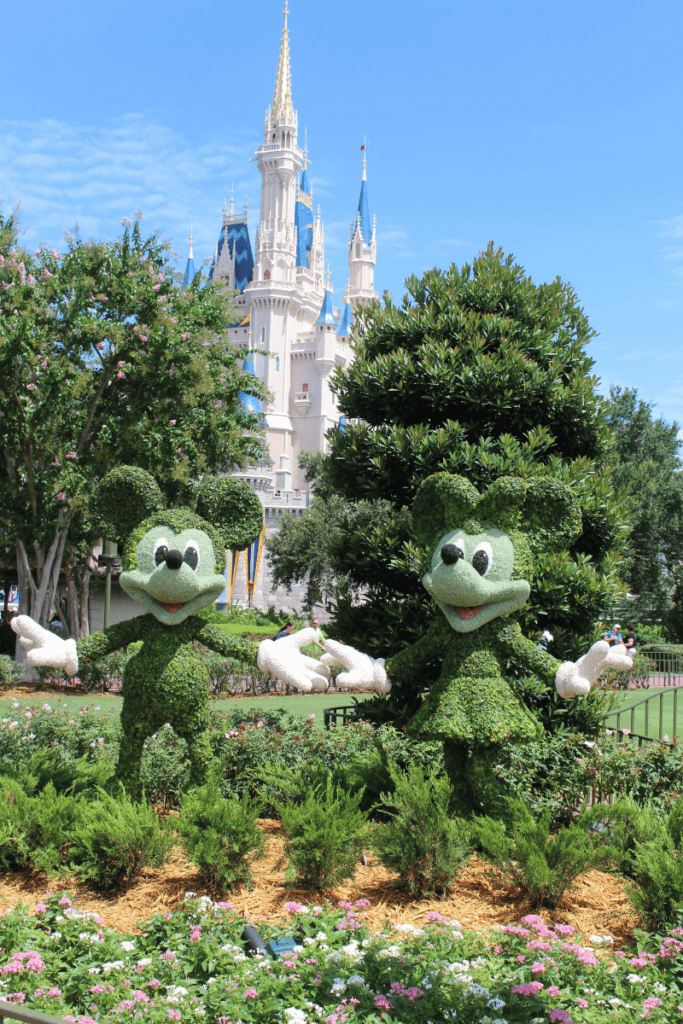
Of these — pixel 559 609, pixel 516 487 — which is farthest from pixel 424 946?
pixel 559 609

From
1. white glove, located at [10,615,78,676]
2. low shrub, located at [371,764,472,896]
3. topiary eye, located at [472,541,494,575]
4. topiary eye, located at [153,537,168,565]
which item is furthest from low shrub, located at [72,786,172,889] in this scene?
topiary eye, located at [472,541,494,575]

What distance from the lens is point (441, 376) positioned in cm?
701

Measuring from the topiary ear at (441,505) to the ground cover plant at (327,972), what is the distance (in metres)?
2.55

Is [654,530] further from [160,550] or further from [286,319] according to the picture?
[286,319]

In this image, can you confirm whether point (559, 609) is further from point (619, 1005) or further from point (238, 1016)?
point (238, 1016)

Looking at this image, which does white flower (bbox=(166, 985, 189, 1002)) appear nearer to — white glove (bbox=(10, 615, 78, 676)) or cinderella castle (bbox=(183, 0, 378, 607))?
white glove (bbox=(10, 615, 78, 676))

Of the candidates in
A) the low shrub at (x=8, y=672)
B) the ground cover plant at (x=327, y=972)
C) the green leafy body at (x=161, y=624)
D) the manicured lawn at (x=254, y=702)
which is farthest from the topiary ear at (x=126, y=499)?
the low shrub at (x=8, y=672)

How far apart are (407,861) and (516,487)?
98.5 inches

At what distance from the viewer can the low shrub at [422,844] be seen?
4676 mm

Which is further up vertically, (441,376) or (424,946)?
(441,376)

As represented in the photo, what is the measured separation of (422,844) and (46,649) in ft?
9.10

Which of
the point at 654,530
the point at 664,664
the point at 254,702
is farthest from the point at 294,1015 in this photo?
the point at 654,530

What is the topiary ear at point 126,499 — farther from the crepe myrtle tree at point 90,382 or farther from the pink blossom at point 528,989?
the crepe myrtle tree at point 90,382

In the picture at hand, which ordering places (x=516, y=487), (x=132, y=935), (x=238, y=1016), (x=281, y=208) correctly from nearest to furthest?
1. (x=238, y=1016)
2. (x=132, y=935)
3. (x=516, y=487)
4. (x=281, y=208)
